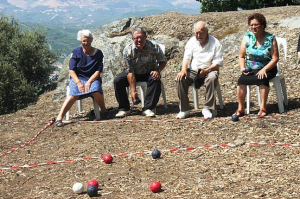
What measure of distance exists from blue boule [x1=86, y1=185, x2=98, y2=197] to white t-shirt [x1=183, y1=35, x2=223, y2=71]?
3188 millimetres

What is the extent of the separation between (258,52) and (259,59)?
0.12 metres

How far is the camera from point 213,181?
4.55m

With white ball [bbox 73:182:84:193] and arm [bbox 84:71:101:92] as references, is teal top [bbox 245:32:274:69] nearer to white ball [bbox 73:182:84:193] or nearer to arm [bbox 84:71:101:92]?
arm [bbox 84:71:101:92]

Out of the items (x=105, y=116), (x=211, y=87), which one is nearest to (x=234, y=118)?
(x=211, y=87)

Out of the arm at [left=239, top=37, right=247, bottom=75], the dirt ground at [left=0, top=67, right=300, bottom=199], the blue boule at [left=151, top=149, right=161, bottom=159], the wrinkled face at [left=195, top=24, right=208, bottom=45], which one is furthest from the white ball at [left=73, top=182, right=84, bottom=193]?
the arm at [left=239, top=37, right=247, bottom=75]

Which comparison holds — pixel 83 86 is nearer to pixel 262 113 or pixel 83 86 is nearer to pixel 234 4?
pixel 262 113

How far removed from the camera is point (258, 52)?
22.2 ft

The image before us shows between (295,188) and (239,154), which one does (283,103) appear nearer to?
(239,154)

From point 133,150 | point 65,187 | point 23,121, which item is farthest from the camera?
point 23,121

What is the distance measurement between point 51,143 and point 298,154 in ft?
11.7

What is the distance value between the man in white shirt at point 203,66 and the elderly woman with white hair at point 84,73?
1525mm

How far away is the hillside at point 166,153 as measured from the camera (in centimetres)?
452

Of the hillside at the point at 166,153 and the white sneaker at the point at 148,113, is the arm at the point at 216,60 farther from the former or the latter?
the white sneaker at the point at 148,113

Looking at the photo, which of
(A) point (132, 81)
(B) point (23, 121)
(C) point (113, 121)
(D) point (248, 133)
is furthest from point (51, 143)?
(D) point (248, 133)
